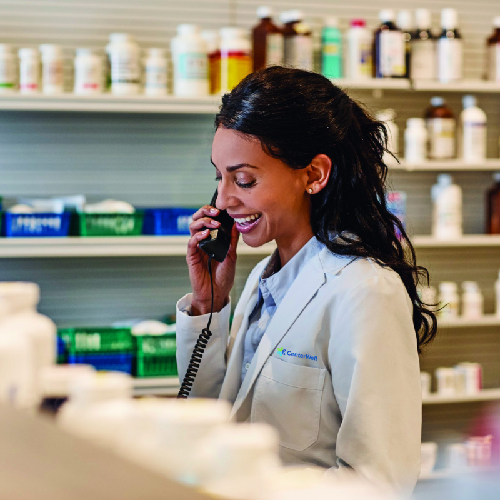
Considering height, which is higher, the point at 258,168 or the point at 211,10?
the point at 211,10

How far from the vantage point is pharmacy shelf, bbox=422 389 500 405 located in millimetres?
3139

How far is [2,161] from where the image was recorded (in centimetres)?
297

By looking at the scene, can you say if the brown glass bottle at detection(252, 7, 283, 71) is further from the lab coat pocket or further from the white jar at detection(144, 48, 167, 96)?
the lab coat pocket

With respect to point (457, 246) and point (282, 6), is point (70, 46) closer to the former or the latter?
point (282, 6)

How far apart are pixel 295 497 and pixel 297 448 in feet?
2.78

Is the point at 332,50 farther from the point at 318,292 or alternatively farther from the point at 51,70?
the point at 318,292

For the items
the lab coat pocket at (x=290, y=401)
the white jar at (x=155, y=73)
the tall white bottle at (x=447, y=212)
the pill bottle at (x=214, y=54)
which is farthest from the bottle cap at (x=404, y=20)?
the lab coat pocket at (x=290, y=401)

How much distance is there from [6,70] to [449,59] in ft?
6.74

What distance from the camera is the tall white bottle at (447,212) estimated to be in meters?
3.11

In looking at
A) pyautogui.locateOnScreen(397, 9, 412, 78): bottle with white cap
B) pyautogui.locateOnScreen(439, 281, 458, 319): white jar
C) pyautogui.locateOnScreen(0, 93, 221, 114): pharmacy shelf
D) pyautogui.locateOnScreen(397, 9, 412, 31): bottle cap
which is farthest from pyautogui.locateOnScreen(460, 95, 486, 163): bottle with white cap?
pyautogui.locateOnScreen(0, 93, 221, 114): pharmacy shelf

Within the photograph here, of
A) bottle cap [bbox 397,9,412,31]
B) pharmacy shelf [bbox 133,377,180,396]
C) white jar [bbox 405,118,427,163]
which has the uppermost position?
bottle cap [bbox 397,9,412,31]

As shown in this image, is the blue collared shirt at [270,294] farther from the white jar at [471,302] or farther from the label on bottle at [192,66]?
the white jar at [471,302]

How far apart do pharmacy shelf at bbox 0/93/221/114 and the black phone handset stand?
110 cm

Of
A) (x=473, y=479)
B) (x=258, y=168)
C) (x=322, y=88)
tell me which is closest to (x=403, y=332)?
(x=258, y=168)
